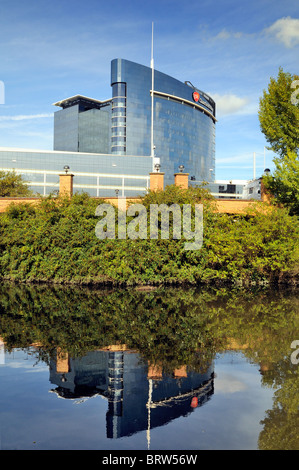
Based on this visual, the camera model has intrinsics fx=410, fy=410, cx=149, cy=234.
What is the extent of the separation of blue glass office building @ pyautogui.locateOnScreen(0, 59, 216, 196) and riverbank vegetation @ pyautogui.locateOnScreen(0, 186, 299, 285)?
229ft

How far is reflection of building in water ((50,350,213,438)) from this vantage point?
17.7ft

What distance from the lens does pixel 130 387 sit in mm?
6496

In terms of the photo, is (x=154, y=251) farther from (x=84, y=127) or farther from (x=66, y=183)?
(x=84, y=127)

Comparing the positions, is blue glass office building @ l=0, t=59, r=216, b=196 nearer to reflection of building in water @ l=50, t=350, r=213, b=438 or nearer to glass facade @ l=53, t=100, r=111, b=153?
glass facade @ l=53, t=100, r=111, b=153

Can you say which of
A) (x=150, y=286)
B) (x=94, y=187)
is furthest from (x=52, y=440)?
(x=94, y=187)

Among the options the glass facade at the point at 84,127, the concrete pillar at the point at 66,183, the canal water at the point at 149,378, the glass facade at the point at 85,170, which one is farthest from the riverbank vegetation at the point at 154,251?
the glass facade at the point at 84,127

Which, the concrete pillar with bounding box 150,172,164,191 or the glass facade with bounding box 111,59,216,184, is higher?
the glass facade with bounding box 111,59,216,184

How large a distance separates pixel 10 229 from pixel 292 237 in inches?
590

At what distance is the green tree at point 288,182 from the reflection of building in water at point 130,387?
17.8m

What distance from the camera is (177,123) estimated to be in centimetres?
11644

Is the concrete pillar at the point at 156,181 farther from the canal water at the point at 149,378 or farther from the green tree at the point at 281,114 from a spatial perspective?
the canal water at the point at 149,378

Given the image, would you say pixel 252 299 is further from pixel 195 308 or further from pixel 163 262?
pixel 163 262

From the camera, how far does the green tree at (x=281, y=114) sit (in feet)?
89.2

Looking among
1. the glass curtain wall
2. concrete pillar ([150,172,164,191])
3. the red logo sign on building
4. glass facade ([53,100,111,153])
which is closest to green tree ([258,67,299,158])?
concrete pillar ([150,172,164,191])
